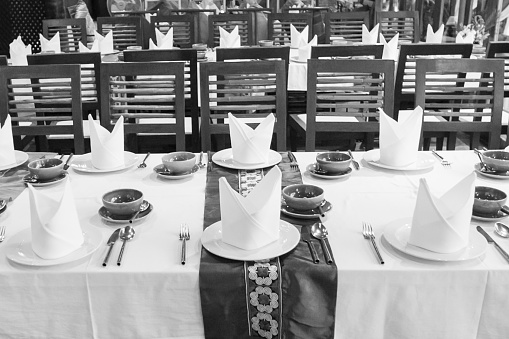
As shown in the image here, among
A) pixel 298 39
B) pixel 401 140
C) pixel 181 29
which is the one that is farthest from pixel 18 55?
pixel 401 140

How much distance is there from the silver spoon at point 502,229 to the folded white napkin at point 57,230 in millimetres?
884

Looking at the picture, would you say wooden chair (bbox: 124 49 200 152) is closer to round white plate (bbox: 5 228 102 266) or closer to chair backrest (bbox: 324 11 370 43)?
round white plate (bbox: 5 228 102 266)

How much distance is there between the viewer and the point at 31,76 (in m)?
2.22

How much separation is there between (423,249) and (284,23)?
4064 mm

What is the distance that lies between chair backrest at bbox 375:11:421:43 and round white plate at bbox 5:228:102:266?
4052 millimetres

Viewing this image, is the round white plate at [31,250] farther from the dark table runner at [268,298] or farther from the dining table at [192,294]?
the dark table runner at [268,298]

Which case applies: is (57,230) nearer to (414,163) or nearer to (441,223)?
(441,223)

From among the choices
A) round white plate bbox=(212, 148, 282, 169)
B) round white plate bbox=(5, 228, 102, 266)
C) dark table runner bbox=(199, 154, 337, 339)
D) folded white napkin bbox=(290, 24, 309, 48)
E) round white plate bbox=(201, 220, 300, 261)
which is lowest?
dark table runner bbox=(199, 154, 337, 339)

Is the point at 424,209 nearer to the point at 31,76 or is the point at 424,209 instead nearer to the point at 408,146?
the point at 408,146

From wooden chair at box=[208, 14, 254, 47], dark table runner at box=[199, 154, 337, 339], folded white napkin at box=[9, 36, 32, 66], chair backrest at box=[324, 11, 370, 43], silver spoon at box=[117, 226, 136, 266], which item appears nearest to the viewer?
dark table runner at box=[199, 154, 337, 339]

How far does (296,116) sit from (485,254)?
85.6 inches

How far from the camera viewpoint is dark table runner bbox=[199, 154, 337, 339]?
3.52 feet

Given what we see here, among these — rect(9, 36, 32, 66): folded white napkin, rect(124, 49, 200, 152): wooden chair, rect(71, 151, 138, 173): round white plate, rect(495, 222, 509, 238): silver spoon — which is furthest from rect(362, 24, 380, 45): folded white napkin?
rect(495, 222, 509, 238): silver spoon

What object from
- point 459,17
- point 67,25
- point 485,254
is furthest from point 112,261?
point 459,17
